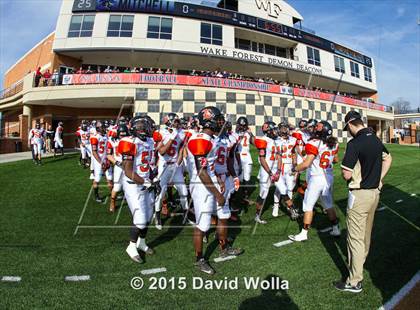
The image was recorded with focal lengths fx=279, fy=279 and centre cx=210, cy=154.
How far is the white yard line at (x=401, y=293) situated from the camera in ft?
11.1

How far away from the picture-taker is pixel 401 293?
3.62m

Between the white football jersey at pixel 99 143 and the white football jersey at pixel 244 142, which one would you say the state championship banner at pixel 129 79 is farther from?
the white football jersey at pixel 244 142

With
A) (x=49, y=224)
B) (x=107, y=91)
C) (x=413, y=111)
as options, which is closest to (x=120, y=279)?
(x=49, y=224)

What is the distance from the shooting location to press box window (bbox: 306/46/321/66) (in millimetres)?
34156

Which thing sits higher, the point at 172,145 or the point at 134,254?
the point at 172,145

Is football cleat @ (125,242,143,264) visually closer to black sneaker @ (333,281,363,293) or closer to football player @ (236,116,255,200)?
black sneaker @ (333,281,363,293)

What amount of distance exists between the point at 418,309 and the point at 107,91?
22855 mm

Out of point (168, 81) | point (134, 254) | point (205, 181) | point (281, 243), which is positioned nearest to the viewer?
point (205, 181)

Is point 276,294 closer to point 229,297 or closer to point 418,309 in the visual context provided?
point 229,297

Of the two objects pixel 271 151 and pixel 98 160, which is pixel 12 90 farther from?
pixel 271 151

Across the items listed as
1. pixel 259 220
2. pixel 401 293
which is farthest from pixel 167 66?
pixel 401 293

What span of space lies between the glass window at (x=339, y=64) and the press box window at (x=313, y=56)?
3.33 m

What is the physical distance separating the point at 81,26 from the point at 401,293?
2931 centimetres

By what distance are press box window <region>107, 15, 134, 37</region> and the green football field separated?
21427 mm
